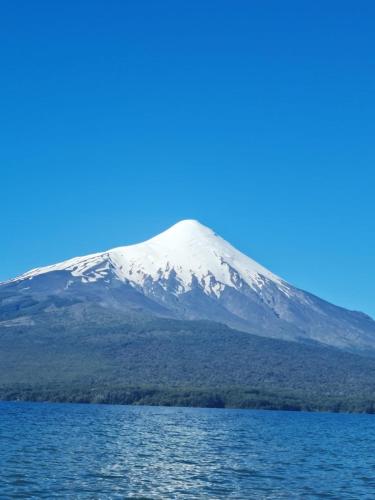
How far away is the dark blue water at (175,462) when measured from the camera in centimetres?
3847

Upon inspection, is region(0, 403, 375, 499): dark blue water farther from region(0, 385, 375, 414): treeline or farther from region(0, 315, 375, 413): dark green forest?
region(0, 315, 375, 413): dark green forest

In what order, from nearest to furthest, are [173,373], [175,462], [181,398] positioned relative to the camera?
[175,462] → [181,398] → [173,373]

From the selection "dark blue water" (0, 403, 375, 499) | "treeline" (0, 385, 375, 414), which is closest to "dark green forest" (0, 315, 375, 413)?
"treeline" (0, 385, 375, 414)

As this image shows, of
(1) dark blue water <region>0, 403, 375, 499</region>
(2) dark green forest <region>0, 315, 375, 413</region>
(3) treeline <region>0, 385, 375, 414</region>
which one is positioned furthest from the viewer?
(2) dark green forest <region>0, 315, 375, 413</region>

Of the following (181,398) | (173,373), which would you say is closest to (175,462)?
(181,398)

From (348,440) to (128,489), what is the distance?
4039 cm

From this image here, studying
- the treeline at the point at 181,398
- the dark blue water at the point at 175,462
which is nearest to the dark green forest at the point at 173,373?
the treeline at the point at 181,398

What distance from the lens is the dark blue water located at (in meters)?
38.5

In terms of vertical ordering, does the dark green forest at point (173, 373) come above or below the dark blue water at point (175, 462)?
above

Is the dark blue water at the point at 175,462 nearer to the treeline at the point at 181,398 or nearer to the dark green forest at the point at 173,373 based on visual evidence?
the treeline at the point at 181,398

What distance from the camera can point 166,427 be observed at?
78875 mm

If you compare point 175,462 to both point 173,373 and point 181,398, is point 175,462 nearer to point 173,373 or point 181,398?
point 181,398

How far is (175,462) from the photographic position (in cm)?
4834

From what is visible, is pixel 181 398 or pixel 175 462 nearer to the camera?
pixel 175 462
